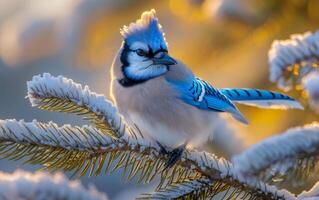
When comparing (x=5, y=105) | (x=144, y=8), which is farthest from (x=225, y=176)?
(x=5, y=105)

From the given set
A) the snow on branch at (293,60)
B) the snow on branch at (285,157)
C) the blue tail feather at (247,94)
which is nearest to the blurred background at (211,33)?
the blue tail feather at (247,94)

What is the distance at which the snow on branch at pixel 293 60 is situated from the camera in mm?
1002

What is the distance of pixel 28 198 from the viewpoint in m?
0.75

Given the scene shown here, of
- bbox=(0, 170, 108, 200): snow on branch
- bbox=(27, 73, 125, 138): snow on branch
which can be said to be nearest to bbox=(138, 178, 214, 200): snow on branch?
bbox=(27, 73, 125, 138): snow on branch

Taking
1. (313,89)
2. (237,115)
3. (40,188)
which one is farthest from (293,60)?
(237,115)

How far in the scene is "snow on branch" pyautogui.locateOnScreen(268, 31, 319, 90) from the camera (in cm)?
100

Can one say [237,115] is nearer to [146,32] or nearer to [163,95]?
[163,95]

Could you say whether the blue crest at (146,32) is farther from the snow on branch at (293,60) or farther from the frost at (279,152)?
the frost at (279,152)

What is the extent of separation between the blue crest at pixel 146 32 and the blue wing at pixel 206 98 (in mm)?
128

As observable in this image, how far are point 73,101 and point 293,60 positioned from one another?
404 millimetres

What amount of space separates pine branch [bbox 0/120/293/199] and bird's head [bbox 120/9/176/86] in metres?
0.47

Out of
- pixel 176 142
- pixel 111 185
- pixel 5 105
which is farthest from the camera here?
pixel 5 105

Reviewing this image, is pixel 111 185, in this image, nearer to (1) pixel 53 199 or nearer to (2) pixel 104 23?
(2) pixel 104 23

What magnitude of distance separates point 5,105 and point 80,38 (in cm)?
311
